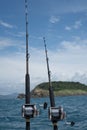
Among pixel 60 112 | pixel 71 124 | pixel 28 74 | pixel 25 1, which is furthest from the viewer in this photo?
pixel 71 124

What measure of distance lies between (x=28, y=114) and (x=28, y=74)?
1177 millimetres

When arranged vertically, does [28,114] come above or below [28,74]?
below

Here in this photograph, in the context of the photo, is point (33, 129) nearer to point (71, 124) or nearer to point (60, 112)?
point (71, 124)

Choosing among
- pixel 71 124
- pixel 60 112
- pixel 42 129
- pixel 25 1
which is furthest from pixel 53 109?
pixel 71 124

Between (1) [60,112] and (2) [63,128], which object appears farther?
(2) [63,128]

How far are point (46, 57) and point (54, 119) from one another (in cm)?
232

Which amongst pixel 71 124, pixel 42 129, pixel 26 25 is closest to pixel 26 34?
pixel 26 25

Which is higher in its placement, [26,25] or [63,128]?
[26,25]

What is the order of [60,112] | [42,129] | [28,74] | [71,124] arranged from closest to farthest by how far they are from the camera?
[60,112] → [28,74] → [42,129] → [71,124]

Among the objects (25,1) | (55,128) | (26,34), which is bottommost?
(55,128)

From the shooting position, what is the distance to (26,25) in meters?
8.81

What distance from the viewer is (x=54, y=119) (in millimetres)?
7434

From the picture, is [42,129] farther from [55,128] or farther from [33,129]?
[55,128]

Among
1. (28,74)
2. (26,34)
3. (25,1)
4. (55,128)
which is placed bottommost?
(55,128)
